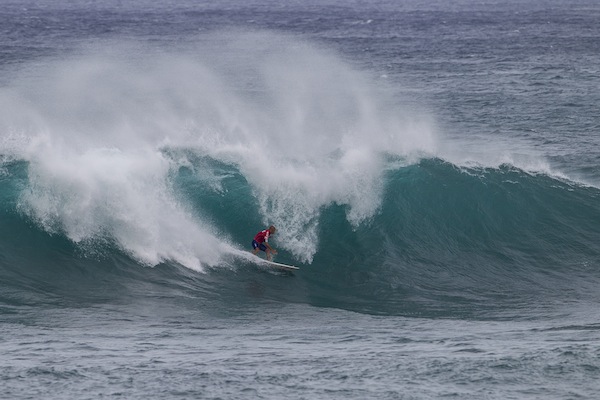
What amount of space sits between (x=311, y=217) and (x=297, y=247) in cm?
147

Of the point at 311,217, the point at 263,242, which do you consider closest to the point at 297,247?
the point at 311,217

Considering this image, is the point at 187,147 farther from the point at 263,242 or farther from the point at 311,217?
the point at 263,242

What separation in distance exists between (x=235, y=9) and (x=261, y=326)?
345 feet

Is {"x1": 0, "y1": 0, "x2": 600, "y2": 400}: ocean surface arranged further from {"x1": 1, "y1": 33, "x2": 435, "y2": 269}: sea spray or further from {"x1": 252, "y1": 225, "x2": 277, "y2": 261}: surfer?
{"x1": 252, "y1": 225, "x2": 277, "y2": 261}: surfer

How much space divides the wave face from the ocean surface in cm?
7

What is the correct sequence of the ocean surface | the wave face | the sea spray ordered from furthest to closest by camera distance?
the sea spray
the wave face
the ocean surface

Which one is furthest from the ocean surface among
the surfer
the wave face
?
the surfer

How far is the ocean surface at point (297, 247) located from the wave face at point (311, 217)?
→ 67mm

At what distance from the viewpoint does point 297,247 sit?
24312 mm

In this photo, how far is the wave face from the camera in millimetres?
22609

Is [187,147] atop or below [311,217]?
atop

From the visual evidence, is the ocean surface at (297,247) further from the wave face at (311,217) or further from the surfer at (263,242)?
the surfer at (263,242)

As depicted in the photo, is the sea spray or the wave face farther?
the sea spray

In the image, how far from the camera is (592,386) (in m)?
15.9
